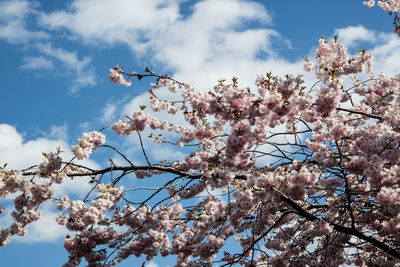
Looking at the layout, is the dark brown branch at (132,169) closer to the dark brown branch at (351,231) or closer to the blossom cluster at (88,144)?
the blossom cluster at (88,144)

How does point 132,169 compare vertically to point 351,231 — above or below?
above

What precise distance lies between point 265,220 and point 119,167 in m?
2.97

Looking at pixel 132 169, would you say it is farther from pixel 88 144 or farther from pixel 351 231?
pixel 351 231

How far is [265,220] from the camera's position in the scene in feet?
23.0

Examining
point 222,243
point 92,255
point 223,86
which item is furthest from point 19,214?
point 223,86

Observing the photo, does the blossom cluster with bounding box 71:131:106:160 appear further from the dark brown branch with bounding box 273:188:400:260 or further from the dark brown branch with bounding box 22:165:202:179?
the dark brown branch with bounding box 273:188:400:260

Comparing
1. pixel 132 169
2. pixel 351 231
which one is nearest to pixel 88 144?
pixel 132 169

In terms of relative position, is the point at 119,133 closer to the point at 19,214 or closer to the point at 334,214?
the point at 19,214

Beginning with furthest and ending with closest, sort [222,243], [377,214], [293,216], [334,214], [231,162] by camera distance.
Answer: [293,216] < [222,243] < [377,214] < [334,214] < [231,162]

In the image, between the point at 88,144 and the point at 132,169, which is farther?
the point at 132,169

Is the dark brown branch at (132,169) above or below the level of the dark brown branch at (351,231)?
above

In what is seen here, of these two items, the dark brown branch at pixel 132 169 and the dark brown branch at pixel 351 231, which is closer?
the dark brown branch at pixel 351 231

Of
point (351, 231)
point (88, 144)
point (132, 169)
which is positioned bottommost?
point (351, 231)

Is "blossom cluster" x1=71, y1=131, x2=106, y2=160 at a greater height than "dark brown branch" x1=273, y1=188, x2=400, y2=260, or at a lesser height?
greater
